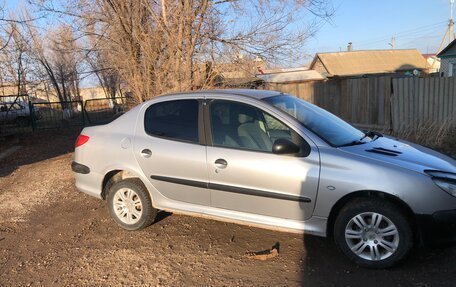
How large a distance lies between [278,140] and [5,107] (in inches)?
768

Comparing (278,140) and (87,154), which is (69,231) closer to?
(87,154)

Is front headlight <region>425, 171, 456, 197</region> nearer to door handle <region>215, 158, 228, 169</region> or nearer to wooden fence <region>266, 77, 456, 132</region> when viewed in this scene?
door handle <region>215, 158, 228, 169</region>

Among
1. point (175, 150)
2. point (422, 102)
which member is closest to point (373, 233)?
point (175, 150)

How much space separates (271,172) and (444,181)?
1.50 meters

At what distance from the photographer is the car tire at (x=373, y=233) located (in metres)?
3.54

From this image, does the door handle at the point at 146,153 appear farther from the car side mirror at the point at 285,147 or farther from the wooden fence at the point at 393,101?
the wooden fence at the point at 393,101

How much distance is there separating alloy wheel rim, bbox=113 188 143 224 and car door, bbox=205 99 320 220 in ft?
3.41

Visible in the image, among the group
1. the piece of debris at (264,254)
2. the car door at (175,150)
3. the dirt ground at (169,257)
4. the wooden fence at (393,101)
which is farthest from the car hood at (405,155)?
the wooden fence at (393,101)

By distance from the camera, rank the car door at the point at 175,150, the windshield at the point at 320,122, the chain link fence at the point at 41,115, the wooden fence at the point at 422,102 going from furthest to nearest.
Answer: the chain link fence at the point at 41,115 < the wooden fence at the point at 422,102 < the car door at the point at 175,150 < the windshield at the point at 320,122

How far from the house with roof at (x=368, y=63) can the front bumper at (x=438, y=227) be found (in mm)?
41679

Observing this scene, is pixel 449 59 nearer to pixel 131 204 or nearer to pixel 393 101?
pixel 393 101

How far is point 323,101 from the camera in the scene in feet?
42.5

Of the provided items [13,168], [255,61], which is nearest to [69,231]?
[13,168]

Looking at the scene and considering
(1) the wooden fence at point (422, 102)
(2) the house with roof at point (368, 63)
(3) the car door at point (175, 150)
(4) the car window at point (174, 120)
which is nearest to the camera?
(3) the car door at point (175, 150)
